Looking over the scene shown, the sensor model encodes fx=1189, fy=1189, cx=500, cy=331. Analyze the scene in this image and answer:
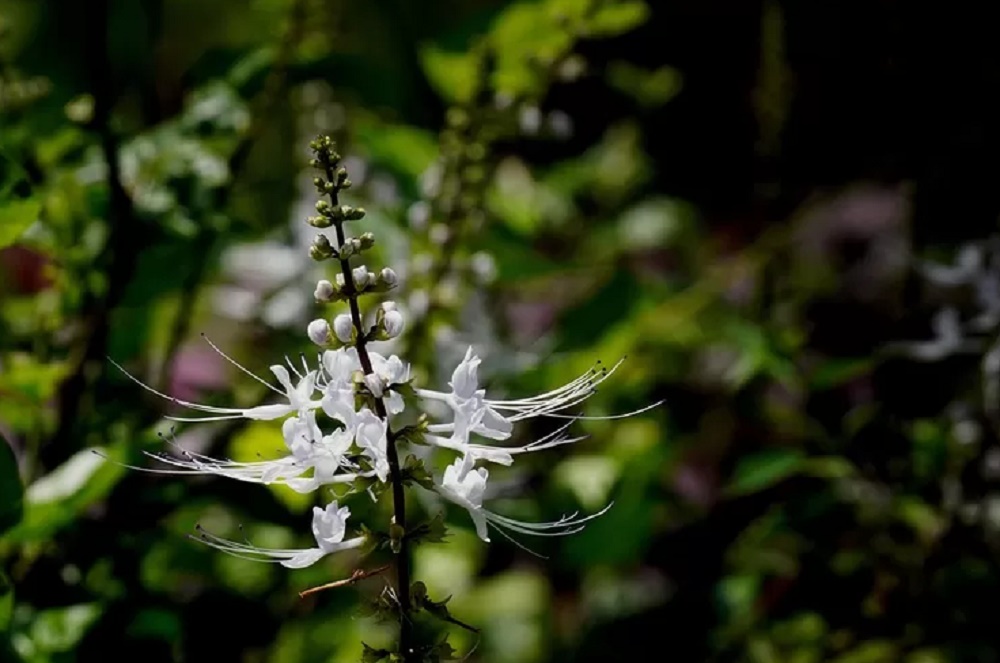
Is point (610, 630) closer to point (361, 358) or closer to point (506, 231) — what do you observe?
point (506, 231)

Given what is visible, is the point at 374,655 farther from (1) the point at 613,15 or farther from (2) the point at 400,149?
(2) the point at 400,149

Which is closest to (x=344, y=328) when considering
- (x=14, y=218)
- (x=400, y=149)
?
(x=14, y=218)

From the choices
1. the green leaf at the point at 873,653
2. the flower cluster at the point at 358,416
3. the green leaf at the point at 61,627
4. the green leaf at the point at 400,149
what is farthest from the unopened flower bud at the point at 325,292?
the green leaf at the point at 873,653

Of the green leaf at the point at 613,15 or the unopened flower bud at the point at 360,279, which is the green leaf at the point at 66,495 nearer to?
the unopened flower bud at the point at 360,279

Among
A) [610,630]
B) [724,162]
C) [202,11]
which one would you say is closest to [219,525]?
[610,630]

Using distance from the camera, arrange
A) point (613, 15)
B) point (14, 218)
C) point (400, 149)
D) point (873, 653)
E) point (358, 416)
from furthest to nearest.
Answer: point (400, 149) → point (873, 653) → point (613, 15) → point (14, 218) → point (358, 416)

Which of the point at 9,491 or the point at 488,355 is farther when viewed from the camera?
the point at 488,355
